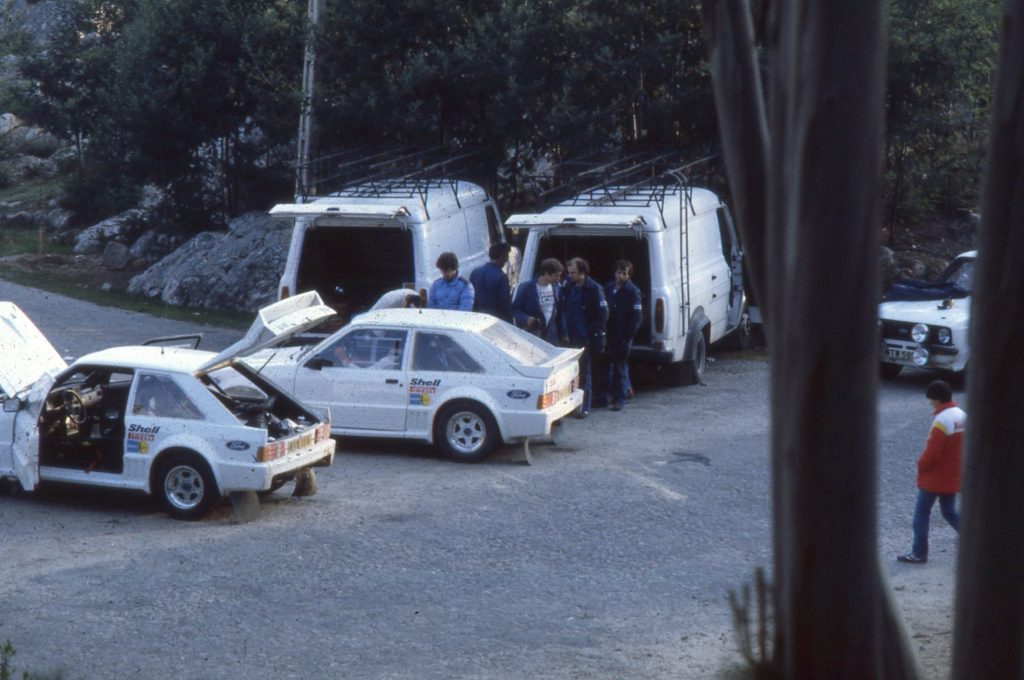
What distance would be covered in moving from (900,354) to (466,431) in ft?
20.9

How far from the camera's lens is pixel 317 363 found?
508 inches

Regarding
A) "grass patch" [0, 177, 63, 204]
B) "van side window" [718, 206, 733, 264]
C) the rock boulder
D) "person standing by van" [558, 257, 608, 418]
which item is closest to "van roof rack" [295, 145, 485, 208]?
Result: the rock boulder

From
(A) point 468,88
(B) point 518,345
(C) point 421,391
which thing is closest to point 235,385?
(C) point 421,391

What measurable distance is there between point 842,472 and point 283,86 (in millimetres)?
23111

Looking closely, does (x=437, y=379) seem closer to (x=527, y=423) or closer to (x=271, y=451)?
(x=527, y=423)

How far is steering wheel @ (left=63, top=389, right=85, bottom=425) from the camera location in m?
11.0

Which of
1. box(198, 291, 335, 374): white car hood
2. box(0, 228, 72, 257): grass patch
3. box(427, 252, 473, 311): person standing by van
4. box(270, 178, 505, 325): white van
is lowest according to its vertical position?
box(198, 291, 335, 374): white car hood

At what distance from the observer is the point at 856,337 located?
3693 millimetres

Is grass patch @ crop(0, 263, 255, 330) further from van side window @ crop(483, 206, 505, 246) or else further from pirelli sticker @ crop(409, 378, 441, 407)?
pirelli sticker @ crop(409, 378, 441, 407)

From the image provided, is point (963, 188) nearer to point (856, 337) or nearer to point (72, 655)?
point (72, 655)

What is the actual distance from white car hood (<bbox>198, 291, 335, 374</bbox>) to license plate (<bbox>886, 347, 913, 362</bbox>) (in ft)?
26.4

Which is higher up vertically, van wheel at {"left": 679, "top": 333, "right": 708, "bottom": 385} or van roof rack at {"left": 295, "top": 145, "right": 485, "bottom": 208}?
van roof rack at {"left": 295, "top": 145, "right": 485, "bottom": 208}

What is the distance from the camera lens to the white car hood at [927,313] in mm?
15891

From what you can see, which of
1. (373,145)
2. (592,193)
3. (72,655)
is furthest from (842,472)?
(373,145)
